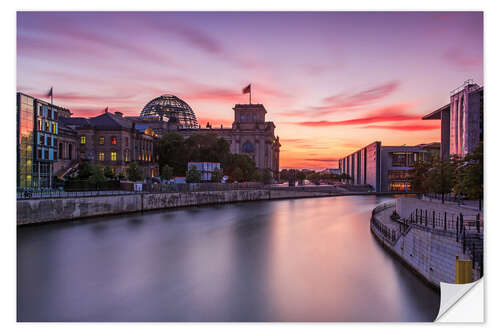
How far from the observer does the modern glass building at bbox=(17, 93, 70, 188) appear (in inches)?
1118

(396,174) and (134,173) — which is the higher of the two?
(134,173)

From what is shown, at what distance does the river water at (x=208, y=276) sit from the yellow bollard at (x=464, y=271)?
253 cm

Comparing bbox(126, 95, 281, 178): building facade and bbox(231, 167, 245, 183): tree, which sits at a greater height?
bbox(126, 95, 281, 178): building facade

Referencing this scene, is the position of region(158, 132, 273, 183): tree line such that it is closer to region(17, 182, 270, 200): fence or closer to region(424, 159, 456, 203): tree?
region(17, 182, 270, 200): fence

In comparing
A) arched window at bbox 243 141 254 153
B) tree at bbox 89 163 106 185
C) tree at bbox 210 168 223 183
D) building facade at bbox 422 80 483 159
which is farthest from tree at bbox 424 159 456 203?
arched window at bbox 243 141 254 153

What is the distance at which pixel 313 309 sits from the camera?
45.0 ft

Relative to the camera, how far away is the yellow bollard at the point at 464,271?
11.1m

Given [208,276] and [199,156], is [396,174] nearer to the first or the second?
[199,156]

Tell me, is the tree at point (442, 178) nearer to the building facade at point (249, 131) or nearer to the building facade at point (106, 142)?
the building facade at point (106, 142)

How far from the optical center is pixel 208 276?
18016mm

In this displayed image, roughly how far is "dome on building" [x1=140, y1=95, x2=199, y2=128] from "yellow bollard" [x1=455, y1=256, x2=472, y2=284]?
107 metres

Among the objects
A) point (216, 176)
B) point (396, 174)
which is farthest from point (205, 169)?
point (396, 174)

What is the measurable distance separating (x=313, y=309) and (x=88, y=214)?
93.5ft

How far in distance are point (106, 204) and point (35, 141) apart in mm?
9631
